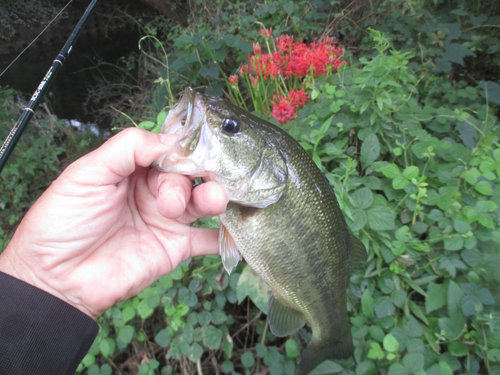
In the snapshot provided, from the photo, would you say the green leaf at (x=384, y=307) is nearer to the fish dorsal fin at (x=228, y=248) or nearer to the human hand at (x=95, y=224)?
the fish dorsal fin at (x=228, y=248)

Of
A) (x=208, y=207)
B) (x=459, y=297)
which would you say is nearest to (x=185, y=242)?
(x=208, y=207)

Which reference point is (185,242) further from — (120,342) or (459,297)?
(459,297)

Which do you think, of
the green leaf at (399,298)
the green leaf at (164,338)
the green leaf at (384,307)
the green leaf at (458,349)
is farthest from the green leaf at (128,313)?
the green leaf at (458,349)

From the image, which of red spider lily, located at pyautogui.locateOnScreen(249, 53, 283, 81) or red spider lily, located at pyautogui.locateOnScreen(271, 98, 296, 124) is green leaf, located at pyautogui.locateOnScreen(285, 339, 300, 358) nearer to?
red spider lily, located at pyautogui.locateOnScreen(271, 98, 296, 124)

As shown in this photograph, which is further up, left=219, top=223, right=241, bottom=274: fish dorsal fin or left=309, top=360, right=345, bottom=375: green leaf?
left=219, top=223, right=241, bottom=274: fish dorsal fin

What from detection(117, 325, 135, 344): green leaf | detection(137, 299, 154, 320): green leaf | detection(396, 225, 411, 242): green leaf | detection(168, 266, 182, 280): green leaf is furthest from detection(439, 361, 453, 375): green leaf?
detection(117, 325, 135, 344): green leaf

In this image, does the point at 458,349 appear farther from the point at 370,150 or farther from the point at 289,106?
the point at 289,106
